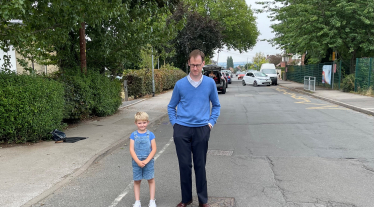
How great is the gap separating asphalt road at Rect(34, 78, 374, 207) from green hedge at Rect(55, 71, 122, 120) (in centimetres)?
273

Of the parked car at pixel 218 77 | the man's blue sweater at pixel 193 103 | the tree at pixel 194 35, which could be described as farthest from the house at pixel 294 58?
the man's blue sweater at pixel 193 103

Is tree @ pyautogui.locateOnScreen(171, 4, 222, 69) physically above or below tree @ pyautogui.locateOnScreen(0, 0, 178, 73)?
above

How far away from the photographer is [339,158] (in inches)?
241

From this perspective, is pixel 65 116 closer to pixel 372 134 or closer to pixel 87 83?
pixel 87 83

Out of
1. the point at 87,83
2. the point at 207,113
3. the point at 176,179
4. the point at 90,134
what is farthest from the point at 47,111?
the point at 207,113

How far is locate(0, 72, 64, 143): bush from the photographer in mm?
6656

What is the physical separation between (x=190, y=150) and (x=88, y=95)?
23.5 ft

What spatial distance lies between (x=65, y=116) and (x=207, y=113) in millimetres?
6424

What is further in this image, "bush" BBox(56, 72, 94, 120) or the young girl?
"bush" BBox(56, 72, 94, 120)

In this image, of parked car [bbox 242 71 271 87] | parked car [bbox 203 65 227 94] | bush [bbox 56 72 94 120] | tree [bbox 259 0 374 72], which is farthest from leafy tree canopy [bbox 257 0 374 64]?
bush [bbox 56 72 94 120]

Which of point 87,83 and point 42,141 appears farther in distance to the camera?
point 87,83

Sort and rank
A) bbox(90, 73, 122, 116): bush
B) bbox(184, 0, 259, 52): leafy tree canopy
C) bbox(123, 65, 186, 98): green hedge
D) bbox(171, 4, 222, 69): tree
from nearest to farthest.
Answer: bbox(90, 73, 122, 116): bush
bbox(123, 65, 186, 98): green hedge
bbox(171, 4, 222, 69): tree
bbox(184, 0, 259, 52): leafy tree canopy

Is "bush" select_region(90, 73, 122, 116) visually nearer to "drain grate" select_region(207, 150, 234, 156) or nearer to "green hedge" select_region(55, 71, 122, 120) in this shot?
"green hedge" select_region(55, 71, 122, 120)

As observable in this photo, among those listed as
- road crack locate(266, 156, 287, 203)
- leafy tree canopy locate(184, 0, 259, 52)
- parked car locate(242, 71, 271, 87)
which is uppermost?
leafy tree canopy locate(184, 0, 259, 52)
